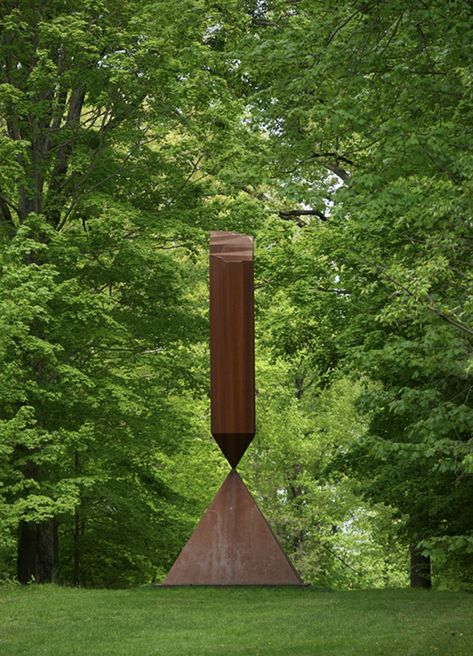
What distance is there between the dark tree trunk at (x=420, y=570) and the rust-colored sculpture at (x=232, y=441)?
6.30m

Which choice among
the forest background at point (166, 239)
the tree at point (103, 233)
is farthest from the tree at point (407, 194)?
the tree at point (103, 233)

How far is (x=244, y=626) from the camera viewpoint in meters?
12.7

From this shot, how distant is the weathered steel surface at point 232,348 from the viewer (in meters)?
15.7

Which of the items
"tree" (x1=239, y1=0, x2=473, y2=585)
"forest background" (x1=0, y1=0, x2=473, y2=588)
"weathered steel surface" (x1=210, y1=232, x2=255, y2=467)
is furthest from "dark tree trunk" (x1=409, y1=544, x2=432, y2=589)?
"weathered steel surface" (x1=210, y1=232, x2=255, y2=467)

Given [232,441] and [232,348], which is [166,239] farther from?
[232,441]

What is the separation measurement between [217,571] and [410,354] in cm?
488

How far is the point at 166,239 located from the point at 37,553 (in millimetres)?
5914

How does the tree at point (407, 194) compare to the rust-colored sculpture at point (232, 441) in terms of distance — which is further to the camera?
the rust-colored sculpture at point (232, 441)

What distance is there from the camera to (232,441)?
15805 millimetres

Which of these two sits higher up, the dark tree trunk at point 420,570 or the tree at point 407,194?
the tree at point 407,194

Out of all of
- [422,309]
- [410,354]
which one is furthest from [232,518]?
[422,309]

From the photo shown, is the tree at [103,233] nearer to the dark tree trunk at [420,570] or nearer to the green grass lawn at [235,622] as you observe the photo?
the green grass lawn at [235,622]

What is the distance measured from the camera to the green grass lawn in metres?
11.4

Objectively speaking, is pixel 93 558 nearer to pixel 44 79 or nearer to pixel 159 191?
pixel 159 191
